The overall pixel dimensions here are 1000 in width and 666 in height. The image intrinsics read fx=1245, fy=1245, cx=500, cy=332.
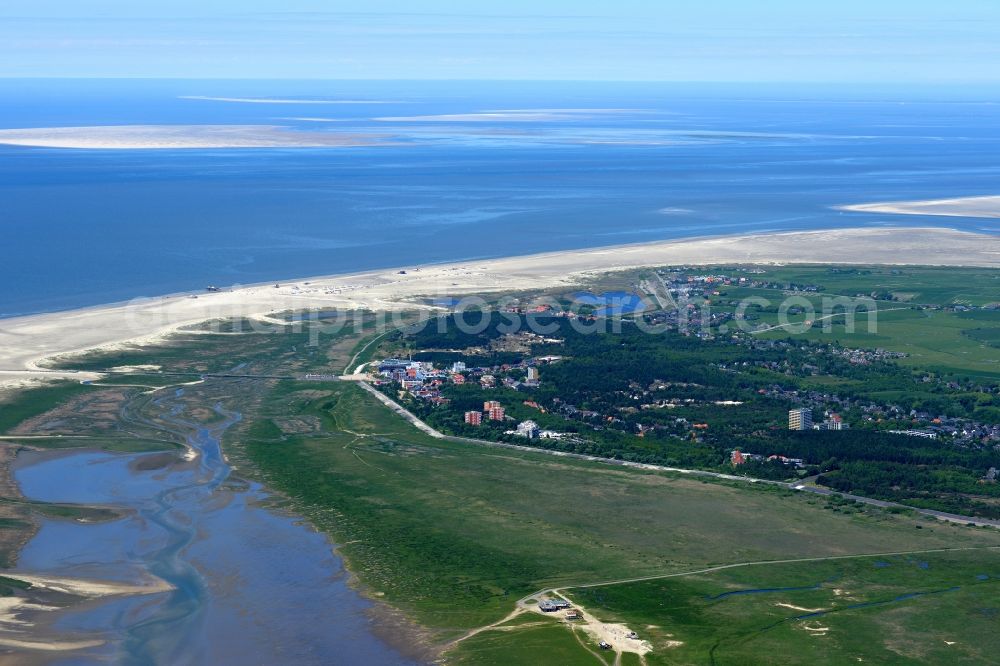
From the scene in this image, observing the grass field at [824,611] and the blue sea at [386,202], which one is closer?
the grass field at [824,611]

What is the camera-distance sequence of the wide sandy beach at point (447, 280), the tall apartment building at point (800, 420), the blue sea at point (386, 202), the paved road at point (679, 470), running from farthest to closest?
the blue sea at point (386, 202), the wide sandy beach at point (447, 280), the tall apartment building at point (800, 420), the paved road at point (679, 470)

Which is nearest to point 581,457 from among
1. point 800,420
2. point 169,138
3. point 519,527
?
point 519,527

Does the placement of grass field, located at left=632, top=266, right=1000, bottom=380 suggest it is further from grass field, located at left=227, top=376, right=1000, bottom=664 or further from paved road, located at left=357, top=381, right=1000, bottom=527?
grass field, located at left=227, top=376, right=1000, bottom=664

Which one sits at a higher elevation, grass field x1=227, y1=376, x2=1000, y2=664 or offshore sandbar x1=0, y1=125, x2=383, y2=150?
offshore sandbar x1=0, y1=125, x2=383, y2=150

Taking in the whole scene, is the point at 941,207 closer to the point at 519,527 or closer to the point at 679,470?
the point at 679,470

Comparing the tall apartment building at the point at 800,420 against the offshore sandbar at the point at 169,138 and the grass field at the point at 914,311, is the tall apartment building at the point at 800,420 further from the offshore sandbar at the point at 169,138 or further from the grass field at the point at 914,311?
the offshore sandbar at the point at 169,138

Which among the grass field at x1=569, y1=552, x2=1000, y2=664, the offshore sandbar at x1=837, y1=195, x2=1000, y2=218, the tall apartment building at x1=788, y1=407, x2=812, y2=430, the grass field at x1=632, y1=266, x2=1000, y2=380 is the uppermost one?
the offshore sandbar at x1=837, y1=195, x2=1000, y2=218

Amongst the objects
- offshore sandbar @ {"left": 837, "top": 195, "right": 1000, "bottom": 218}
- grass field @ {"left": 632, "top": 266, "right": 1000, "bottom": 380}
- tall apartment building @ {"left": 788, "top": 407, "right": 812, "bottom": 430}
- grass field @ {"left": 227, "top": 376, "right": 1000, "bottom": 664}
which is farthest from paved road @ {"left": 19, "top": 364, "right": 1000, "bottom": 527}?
offshore sandbar @ {"left": 837, "top": 195, "right": 1000, "bottom": 218}

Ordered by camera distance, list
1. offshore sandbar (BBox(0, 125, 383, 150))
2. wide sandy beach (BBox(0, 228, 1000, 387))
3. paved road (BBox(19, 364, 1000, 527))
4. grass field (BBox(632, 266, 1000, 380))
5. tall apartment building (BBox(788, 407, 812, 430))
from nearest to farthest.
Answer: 1. paved road (BBox(19, 364, 1000, 527))
2. tall apartment building (BBox(788, 407, 812, 430))
3. grass field (BBox(632, 266, 1000, 380))
4. wide sandy beach (BBox(0, 228, 1000, 387))
5. offshore sandbar (BBox(0, 125, 383, 150))

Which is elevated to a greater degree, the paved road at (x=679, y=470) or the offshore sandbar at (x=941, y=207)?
the offshore sandbar at (x=941, y=207)

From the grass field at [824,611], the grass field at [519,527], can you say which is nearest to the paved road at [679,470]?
the grass field at [519,527]
